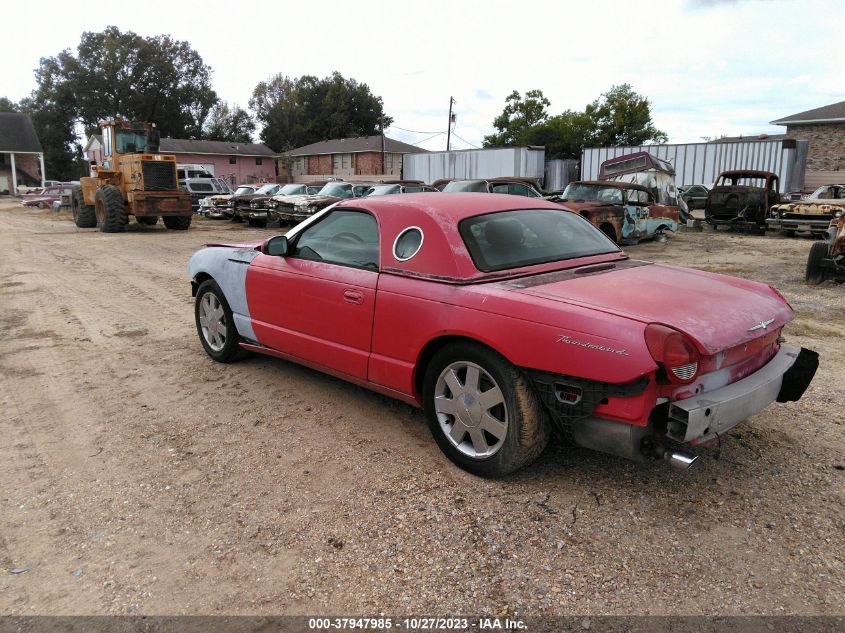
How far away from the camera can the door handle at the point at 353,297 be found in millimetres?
3939

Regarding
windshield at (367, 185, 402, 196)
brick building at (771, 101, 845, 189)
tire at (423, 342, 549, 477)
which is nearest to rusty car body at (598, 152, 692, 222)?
windshield at (367, 185, 402, 196)

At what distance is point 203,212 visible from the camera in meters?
24.0

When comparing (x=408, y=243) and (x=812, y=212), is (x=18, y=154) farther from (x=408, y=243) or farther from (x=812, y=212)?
(x=408, y=243)

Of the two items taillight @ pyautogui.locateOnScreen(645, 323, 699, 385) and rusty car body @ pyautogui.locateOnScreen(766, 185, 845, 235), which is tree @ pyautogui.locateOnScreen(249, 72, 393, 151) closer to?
rusty car body @ pyautogui.locateOnScreen(766, 185, 845, 235)

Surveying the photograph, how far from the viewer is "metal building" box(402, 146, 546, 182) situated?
29984 mm

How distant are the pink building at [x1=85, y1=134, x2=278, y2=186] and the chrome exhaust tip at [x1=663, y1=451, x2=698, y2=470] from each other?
55044 mm

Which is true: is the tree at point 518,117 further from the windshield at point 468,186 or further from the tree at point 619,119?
the windshield at point 468,186

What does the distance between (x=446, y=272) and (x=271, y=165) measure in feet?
201

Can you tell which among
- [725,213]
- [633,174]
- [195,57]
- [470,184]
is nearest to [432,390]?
[470,184]

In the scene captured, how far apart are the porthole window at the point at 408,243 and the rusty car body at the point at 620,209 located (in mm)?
10111

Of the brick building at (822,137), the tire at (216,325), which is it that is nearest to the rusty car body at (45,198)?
the tire at (216,325)

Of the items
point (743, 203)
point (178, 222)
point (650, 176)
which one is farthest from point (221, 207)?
point (743, 203)

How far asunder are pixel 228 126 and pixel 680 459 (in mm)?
75011

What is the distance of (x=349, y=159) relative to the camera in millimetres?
53031
